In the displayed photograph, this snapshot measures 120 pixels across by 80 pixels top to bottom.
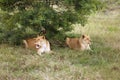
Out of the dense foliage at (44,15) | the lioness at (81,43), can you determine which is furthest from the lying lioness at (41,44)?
the lioness at (81,43)

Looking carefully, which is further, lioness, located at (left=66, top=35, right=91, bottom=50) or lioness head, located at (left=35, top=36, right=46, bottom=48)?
lioness, located at (left=66, top=35, right=91, bottom=50)

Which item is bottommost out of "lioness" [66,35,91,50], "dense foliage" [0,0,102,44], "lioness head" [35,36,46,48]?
"lioness" [66,35,91,50]

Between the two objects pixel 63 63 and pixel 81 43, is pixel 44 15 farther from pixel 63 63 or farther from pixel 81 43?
pixel 63 63

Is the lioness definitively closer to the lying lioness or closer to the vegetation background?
the vegetation background

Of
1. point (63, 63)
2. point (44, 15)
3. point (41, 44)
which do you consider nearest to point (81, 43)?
point (41, 44)

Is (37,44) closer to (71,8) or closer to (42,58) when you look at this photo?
(42,58)

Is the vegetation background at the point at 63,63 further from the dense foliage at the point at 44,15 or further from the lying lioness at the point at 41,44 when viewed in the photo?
the dense foliage at the point at 44,15

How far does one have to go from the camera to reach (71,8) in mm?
10938

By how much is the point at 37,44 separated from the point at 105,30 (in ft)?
18.4

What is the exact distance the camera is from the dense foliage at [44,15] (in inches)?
412

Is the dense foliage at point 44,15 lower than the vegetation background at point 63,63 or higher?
higher

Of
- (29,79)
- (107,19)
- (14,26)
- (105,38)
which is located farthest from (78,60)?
(107,19)

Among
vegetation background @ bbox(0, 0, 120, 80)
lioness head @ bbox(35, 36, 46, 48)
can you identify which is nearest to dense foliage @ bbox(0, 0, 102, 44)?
lioness head @ bbox(35, 36, 46, 48)

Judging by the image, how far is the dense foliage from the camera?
412 inches
